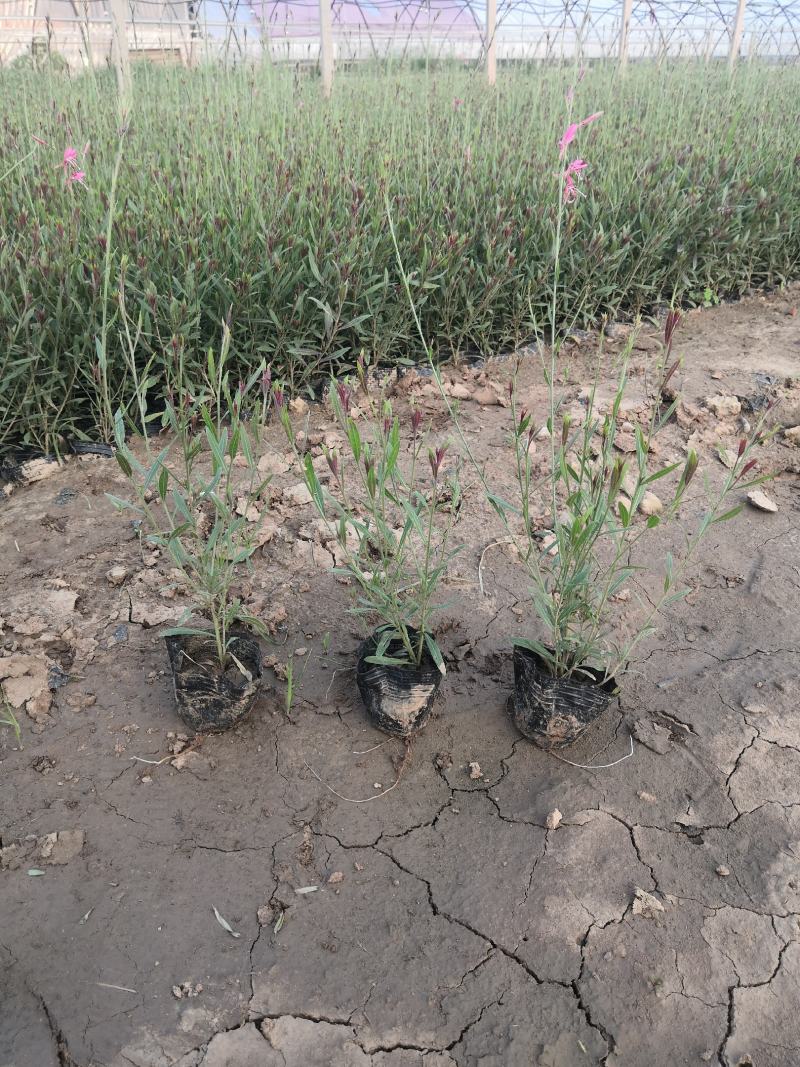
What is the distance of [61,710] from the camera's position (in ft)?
6.97

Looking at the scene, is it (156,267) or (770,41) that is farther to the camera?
(770,41)

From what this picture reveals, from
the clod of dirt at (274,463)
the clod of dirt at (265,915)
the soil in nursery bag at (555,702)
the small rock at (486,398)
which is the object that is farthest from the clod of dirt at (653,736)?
the small rock at (486,398)

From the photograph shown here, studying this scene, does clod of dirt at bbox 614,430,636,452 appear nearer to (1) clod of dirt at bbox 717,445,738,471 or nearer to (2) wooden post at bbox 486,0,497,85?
(1) clod of dirt at bbox 717,445,738,471

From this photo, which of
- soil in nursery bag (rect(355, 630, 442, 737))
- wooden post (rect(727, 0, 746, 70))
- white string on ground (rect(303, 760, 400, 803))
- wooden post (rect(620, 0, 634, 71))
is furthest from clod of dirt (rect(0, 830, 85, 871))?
wooden post (rect(727, 0, 746, 70))

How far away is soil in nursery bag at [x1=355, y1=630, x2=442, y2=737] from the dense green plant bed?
1091 mm

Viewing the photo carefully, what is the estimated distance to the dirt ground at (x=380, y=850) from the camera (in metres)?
1.53

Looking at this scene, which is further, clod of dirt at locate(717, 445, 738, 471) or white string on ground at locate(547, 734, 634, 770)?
clod of dirt at locate(717, 445, 738, 471)

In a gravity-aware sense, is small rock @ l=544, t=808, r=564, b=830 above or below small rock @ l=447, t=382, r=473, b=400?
below

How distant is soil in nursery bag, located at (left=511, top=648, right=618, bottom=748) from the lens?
2.00 meters

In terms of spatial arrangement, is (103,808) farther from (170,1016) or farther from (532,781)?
(532,781)

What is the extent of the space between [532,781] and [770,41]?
9.81 metres

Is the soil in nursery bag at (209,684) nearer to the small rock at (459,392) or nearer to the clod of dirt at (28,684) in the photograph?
the clod of dirt at (28,684)

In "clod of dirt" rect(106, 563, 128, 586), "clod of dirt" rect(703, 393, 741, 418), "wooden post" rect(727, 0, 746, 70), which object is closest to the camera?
"clod of dirt" rect(106, 563, 128, 586)

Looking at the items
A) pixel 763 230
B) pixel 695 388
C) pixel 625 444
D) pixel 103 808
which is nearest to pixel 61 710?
pixel 103 808
